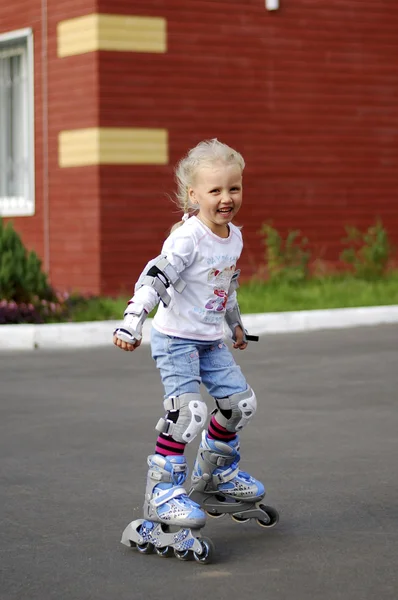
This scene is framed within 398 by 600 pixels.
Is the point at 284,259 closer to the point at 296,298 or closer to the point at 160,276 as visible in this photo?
the point at 296,298

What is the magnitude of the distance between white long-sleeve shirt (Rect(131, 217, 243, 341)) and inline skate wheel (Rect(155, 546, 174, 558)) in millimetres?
809

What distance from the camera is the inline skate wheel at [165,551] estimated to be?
194 inches

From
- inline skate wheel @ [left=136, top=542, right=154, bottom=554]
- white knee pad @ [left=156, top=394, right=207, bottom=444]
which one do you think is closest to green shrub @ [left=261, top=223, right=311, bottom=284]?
white knee pad @ [left=156, top=394, right=207, bottom=444]

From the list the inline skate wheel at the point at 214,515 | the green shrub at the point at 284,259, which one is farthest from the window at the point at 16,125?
the inline skate wheel at the point at 214,515

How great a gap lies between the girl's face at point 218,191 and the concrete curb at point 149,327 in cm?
739

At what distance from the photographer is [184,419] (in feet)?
16.4

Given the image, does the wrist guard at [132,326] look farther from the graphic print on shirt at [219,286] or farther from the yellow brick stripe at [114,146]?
the yellow brick stripe at [114,146]

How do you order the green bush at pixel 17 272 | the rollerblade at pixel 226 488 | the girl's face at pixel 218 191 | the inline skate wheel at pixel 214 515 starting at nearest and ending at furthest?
the girl's face at pixel 218 191, the rollerblade at pixel 226 488, the inline skate wheel at pixel 214 515, the green bush at pixel 17 272

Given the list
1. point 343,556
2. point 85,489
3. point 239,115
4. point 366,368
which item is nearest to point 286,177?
point 239,115

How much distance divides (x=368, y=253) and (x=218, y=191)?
39.3 feet

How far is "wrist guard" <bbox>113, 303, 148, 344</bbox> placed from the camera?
15.6 feet

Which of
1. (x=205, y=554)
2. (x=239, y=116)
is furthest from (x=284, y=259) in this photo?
(x=205, y=554)

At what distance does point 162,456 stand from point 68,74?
37.7 feet

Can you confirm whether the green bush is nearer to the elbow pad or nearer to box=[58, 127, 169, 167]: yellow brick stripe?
box=[58, 127, 169, 167]: yellow brick stripe
